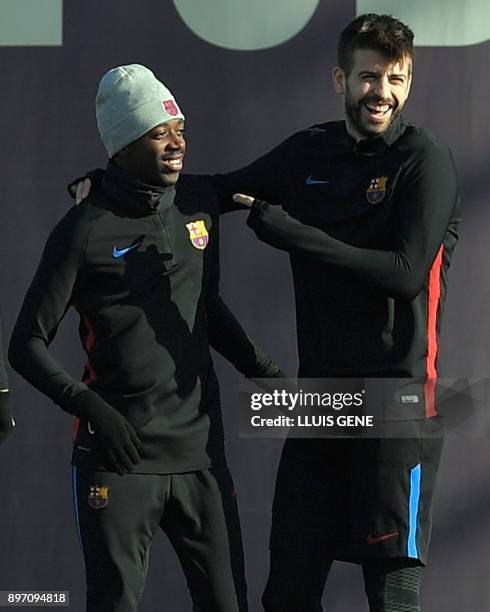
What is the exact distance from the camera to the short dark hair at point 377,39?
3.80 m

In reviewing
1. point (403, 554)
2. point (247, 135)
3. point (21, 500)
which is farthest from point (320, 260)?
point (21, 500)

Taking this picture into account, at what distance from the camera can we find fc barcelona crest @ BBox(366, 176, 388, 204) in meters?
3.80

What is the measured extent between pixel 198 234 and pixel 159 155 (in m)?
0.21

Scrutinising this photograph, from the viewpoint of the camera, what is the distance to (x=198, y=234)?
3.88 meters

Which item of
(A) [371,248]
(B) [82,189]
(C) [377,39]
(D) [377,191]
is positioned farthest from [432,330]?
(B) [82,189]

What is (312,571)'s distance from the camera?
3.94 metres

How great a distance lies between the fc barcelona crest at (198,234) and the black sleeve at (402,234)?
0.58 feet

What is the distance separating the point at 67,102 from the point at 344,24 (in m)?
0.89

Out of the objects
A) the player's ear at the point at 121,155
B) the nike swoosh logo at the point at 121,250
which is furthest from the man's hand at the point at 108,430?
the player's ear at the point at 121,155

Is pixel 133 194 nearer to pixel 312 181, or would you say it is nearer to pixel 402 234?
pixel 312 181

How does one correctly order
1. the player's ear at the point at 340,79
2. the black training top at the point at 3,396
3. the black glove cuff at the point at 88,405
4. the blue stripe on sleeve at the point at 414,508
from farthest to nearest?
the black training top at the point at 3,396 → the player's ear at the point at 340,79 → the blue stripe on sleeve at the point at 414,508 → the black glove cuff at the point at 88,405

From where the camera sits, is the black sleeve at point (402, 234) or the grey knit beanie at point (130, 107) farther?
the grey knit beanie at point (130, 107)

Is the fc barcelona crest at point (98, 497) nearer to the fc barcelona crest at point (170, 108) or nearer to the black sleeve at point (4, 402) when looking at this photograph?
the black sleeve at point (4, 402)

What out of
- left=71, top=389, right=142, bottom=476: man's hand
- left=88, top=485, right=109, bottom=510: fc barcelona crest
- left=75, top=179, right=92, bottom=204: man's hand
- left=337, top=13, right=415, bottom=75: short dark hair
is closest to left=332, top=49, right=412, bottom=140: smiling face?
left=337, top=13, right=415, bottom=75: short dark hair
